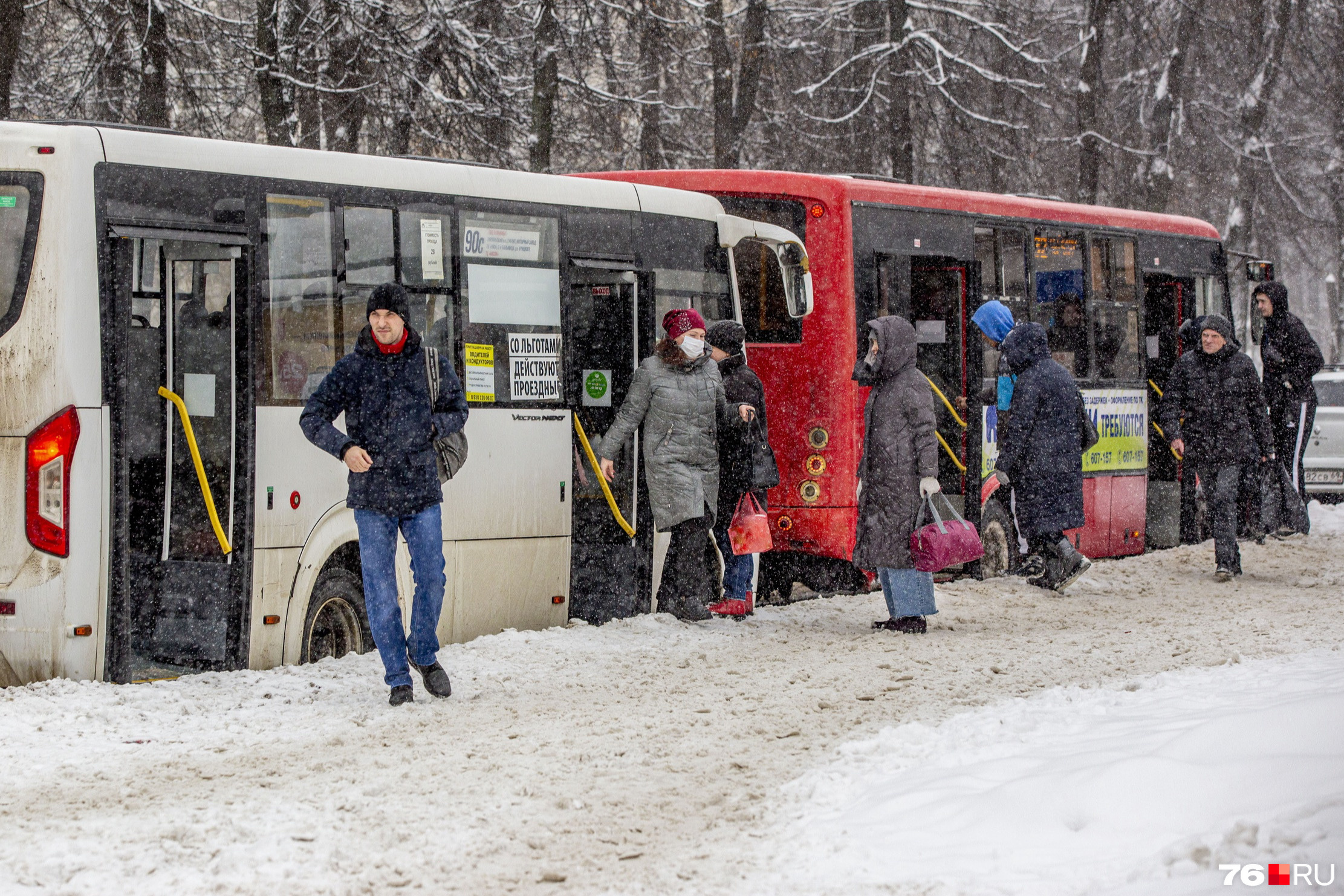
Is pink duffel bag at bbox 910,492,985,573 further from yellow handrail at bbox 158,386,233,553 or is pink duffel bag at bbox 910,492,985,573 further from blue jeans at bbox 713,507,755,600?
yellow handrail at bbox 158,386,233,553

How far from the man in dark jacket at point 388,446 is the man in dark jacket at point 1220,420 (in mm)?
7140

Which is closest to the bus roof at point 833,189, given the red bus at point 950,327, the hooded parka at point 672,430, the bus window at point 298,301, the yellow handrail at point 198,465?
the red bus at point 950,327

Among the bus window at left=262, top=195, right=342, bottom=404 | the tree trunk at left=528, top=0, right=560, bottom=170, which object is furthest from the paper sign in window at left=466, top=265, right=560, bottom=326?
the tree trunk at left=528, top=0, right=560, bottom=170

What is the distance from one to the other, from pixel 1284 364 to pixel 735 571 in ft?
20.8

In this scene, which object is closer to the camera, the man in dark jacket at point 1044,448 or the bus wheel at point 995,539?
the man in dark jacket at point 1044,448

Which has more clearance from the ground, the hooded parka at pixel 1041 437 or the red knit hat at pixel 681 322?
the red knit hat at pixel 681 322

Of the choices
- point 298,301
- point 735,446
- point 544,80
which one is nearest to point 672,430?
point 735,446

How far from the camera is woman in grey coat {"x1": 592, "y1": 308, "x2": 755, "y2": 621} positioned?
9367 mm

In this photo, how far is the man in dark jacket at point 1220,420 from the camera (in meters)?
12.1

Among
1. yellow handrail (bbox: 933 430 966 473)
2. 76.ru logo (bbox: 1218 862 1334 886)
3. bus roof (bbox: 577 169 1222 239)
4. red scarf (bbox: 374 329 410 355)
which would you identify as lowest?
76.ru logo (bbox: 1218 862 1334 886)

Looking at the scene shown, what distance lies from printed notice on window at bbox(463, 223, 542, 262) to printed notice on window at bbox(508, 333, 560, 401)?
454mm

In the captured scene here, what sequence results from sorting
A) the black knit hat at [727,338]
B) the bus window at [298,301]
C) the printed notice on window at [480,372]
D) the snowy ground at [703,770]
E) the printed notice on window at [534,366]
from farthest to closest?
the black knit hat at [727,338], the printed notice on window at [534,366], the printed notice on window at [480,372], the bus window at [298,301], the snowy ground at [703,770]

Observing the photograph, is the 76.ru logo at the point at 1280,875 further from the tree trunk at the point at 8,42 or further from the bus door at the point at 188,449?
the tree trunk at the point at 8,42

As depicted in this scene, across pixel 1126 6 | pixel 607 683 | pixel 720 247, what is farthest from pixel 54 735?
pixel 1126 6
